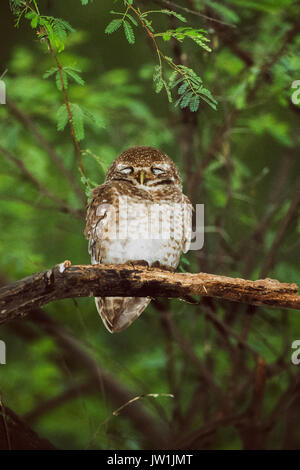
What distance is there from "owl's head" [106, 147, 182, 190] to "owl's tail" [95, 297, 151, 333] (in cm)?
61

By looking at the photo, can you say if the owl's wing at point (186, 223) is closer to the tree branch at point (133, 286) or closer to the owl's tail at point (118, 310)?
the owl's tail at point (118, 310)

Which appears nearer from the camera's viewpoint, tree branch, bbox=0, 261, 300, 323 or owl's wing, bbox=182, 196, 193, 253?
tree branch, bbox=0, 261, 300, 323

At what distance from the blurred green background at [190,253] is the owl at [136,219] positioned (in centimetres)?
79

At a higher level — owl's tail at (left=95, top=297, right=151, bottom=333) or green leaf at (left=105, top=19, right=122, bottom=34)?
green leaf at (left=105, top=19, right=122, bottom=34)

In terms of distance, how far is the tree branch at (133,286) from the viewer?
2180 millimetres

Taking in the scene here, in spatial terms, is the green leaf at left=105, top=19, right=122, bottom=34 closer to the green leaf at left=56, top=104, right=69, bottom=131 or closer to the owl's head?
the green leaf at left=56, top=104, right=69, bottom=131

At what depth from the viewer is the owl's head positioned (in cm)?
301

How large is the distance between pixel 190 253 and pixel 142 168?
159 centimetres

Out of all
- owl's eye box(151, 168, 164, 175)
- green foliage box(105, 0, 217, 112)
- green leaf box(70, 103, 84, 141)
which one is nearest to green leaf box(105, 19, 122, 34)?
green foliage box(105, 0, 217, 112)

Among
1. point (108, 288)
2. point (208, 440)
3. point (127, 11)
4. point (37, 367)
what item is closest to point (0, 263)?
point (37, 367)

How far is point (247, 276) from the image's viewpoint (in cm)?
455

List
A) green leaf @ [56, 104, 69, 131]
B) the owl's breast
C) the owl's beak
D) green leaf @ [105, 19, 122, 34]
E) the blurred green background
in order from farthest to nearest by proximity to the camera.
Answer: the blurred green background
the owl's beak
the owl's breast
green leaf @ [56, 104, 69, 131]
green leaf @ [105, 19, 122, 34]

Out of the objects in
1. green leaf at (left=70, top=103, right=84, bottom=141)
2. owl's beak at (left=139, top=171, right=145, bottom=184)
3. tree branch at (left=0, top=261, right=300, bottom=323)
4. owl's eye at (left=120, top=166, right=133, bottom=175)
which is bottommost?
tree branch at (left=0, top=261, right=300, bottom=323)

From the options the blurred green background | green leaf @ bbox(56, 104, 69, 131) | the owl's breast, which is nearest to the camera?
green leaf @ bbox(56, 104, 69, 131)
